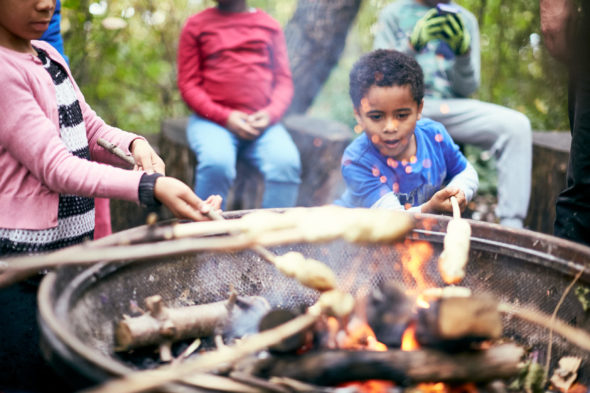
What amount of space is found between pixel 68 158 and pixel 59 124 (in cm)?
30

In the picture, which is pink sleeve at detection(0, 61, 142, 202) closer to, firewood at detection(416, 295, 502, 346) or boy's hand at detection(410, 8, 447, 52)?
firewood at detection(416, 295, 502, 346)

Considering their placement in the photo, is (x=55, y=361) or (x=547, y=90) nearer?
(x=55, y=361)

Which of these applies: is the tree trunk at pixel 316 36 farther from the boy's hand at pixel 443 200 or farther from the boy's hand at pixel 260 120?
the boy's hand at pixel 443 200

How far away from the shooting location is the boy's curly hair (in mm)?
2752

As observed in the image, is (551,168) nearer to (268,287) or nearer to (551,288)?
(551,288)

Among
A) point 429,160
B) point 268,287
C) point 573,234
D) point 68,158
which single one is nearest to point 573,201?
point 573,234

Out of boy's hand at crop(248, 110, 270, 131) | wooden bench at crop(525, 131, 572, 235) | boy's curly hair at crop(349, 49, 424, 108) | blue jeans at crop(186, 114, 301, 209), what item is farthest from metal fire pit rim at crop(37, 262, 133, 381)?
wooden bench at crop(525, 131, 572, 235)

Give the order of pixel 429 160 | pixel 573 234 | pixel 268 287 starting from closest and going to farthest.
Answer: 1. pixel 268 287
2. pixel 573 234
3. pixel 429 160

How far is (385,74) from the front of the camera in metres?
2.76

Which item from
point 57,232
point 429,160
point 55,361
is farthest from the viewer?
point 429,160

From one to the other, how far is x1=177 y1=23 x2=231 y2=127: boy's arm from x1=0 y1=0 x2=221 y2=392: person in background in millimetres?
1619

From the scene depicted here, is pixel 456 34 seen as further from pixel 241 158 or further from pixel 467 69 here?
pixel 241 158

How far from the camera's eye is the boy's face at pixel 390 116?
2725 mm

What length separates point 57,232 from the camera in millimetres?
2041
